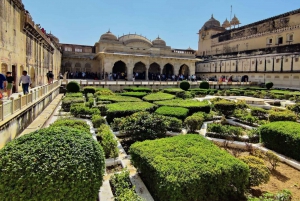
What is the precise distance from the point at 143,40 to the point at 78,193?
122 ft

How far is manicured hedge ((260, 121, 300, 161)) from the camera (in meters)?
6.03

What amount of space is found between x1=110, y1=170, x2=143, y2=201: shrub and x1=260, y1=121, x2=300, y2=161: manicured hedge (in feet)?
15.1

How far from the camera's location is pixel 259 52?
33.4 meters

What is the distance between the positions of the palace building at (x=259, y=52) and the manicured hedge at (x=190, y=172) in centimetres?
2850

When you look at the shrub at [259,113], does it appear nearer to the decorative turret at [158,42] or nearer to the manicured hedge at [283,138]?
the manicured hedge at [283,138]

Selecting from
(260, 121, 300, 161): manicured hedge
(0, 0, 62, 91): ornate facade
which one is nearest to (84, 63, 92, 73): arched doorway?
(0, 0, 62, 91): ornate facade

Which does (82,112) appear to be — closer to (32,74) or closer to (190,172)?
(190,172)

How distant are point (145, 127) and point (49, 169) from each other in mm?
4036

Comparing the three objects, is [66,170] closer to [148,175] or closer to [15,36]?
[148,175]

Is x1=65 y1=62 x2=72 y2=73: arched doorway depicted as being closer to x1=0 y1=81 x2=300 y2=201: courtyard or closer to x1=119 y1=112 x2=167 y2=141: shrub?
x1=0 y1=81 x2=300 y2=201: courtyard

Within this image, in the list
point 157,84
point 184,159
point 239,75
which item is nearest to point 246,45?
point 239,75

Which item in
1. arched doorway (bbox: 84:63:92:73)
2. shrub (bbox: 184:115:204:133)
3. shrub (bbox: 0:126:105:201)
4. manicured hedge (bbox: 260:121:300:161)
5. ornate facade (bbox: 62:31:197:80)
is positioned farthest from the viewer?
arched doorway (bbox: 84:63:92:73)

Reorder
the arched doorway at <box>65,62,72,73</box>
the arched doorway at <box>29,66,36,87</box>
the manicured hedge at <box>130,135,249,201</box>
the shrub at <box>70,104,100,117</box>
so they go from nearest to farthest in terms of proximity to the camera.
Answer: the manicured hedge at <box>130,135,249,201</box>, the shrub at <box>70,104,100,117</box>, the arched doorway at <box>29,66,36,87</box>, the arched doorway at <box>65,62,72,73</box>

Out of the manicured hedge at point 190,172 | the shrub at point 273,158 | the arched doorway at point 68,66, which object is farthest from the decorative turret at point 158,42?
the manicured hedge at point 190,172
